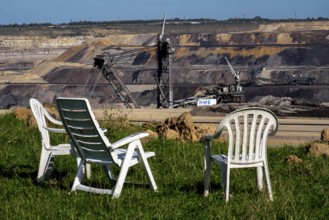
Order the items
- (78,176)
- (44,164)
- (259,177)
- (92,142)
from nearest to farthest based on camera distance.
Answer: (92,142)
(259,177)
(78,176)
(44,164)

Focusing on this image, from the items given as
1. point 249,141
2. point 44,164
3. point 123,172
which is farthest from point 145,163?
point 44,164

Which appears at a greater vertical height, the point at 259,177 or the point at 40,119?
the point at 40,119

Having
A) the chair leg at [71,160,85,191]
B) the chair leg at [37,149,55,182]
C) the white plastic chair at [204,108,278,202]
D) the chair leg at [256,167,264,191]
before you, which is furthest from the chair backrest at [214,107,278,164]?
the chair leg at [37,149,55,182]

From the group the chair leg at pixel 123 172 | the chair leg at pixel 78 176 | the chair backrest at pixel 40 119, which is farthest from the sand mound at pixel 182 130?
the chair leg at pixel 123 172

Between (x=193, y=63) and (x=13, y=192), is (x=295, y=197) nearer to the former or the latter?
(x=13, y=192)

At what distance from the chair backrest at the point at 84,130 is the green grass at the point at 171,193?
15.1 inches

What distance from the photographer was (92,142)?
6426 millimetres

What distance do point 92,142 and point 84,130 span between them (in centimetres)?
13

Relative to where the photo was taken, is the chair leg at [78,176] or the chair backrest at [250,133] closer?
the chair backrest at [250,133]

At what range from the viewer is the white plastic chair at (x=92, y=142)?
628 cm

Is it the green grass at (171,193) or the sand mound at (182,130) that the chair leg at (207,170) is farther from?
the sand mound at (182,130)

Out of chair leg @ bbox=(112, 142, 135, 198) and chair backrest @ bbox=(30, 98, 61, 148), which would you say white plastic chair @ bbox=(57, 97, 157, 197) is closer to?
chair leg @ bbox=(112, 142, 135, 198)

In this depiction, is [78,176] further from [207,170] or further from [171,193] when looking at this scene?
[207,170]

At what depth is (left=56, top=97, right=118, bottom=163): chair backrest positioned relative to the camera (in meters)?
6.26
